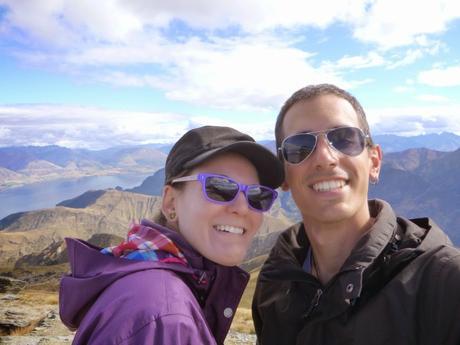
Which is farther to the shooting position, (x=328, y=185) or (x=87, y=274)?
(x=328, y=185)

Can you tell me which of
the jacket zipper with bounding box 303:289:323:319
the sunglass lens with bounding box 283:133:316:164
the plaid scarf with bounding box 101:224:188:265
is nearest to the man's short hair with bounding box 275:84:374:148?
the sunglass lens with bounding box 283:133:316:164

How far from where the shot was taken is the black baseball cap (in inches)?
161

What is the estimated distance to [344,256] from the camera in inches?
208

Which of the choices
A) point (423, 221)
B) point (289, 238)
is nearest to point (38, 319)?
point (289, 238)

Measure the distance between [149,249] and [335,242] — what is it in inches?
108

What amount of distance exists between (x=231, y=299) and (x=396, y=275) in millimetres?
1683

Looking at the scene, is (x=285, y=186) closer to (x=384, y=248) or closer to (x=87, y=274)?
(x=384, y=248)

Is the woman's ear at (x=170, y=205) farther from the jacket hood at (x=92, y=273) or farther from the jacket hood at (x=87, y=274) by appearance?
the jacket hood at (x=87, y=274)

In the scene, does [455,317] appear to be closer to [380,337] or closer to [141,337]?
[380,337]

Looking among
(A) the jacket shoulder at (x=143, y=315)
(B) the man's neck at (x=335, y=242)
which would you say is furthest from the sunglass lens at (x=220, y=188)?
(B) the man's neck at (x=335, y=242)

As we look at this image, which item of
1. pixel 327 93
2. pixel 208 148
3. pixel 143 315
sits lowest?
pixel 143 315

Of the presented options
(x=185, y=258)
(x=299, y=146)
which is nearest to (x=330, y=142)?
(x=299, y=146)

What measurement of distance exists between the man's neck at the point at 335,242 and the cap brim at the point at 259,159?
0.97m

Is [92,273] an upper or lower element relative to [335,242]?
upper
